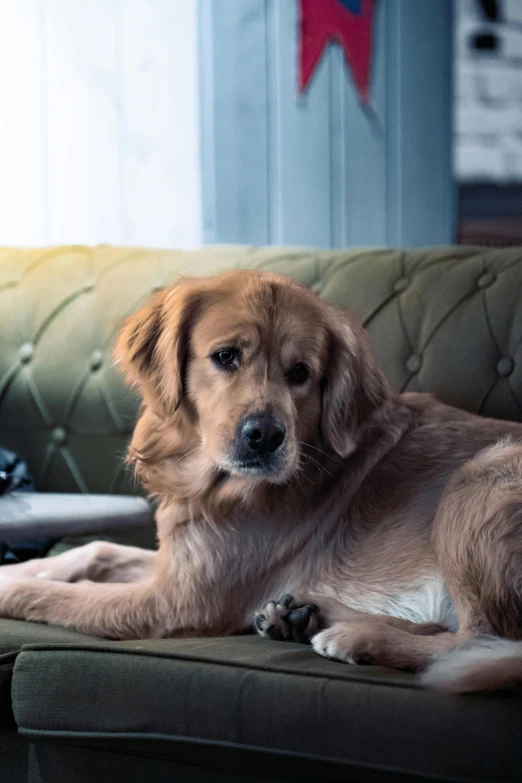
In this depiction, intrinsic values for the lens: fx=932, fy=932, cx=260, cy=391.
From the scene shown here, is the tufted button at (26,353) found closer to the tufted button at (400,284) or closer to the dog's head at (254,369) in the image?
the dog's head at (254,369)

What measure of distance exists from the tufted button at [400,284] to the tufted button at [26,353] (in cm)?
104

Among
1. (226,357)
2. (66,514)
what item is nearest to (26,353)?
(66,514)

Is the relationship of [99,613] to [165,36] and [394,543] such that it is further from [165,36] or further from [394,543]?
[165,36]

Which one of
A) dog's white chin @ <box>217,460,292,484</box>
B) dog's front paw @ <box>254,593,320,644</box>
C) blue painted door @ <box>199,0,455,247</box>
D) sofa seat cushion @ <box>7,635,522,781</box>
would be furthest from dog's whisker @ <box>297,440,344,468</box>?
blue painted door @ <box>199,0,455,247</box>

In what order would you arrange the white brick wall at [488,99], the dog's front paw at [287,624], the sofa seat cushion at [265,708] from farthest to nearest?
the white brick wall at [488,99]
the dog's front paw at [287,624]
the sofa seat cushion at [265,708]

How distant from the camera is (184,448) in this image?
1980 millimetres

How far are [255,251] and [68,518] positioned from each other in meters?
0.91

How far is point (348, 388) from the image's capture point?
77.1 inches

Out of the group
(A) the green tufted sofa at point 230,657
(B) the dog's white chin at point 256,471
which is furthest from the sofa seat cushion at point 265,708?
(B) the dog's white chin at point 256,471

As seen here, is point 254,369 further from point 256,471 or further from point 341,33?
point 341,33

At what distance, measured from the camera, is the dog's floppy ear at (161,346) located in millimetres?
1947

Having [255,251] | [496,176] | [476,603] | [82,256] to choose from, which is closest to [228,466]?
[476,603]

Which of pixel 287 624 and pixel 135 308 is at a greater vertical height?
pixel 135 308

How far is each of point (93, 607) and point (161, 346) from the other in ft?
1.81
